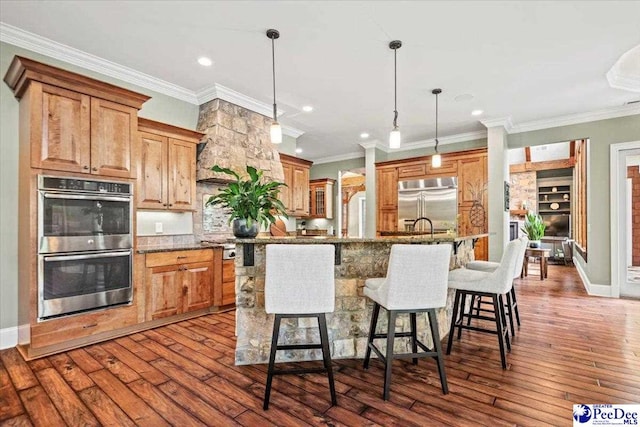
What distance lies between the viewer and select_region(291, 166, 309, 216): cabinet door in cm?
609

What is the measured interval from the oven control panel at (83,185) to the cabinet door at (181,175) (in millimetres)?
716

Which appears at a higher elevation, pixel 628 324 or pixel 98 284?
pixel 98 284

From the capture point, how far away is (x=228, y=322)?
361 centimetres

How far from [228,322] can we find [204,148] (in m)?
2.24

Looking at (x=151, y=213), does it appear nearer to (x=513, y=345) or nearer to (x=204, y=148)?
(x=204, y=148)

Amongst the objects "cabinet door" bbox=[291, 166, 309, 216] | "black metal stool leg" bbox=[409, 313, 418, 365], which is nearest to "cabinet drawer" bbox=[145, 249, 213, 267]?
"cabinet door" bbox=[291, 166, 309, 216]

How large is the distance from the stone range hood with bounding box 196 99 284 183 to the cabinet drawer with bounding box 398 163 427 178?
2964mm

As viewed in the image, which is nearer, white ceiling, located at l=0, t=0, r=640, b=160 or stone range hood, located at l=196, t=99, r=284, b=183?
white ceiling, located at l=0, t=0, r=640, b=160

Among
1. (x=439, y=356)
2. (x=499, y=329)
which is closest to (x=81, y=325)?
(x=439, y=356)

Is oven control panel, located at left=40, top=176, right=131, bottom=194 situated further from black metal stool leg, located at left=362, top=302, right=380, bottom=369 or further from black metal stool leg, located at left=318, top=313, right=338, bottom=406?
black metal stool leg, located at left=362, top=302, right=380, bottom=369

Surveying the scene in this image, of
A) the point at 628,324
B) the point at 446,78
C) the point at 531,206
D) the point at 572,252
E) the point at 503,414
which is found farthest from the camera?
the point at 531,206

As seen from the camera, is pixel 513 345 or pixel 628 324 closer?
pixel 513 345

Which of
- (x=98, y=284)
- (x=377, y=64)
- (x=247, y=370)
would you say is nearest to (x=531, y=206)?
(x=377, y=64)

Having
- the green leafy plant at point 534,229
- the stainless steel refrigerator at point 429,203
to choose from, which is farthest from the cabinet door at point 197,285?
the green leafy plant at point 534,229
